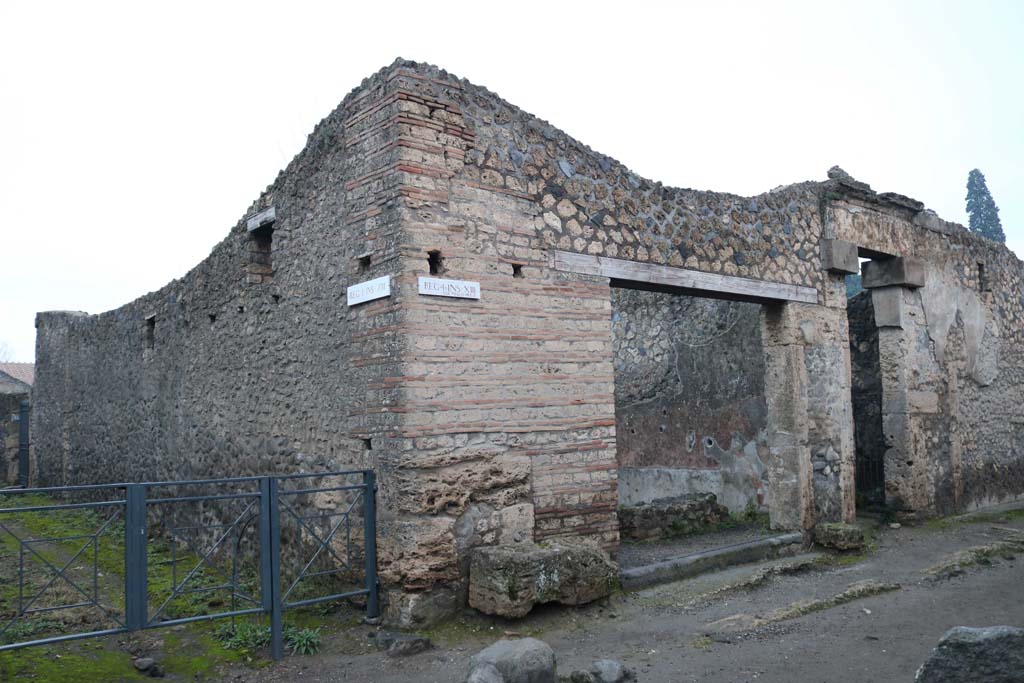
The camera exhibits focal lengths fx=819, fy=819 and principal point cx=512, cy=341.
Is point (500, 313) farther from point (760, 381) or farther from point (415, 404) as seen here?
point (760, 381)

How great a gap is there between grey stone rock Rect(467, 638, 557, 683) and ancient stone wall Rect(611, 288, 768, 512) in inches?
224

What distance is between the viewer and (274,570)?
4.97m

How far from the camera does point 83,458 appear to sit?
12266 mm

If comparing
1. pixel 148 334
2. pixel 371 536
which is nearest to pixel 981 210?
pixel 148 334

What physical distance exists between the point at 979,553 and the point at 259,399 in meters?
6.64

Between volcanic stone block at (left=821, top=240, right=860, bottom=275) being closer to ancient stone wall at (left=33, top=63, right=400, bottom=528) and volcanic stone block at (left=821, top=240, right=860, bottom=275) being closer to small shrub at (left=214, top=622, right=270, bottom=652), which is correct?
ancient stone wall at (left=33, top=63, right=400, bottom=528)

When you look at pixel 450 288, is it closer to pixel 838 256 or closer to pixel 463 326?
pixel 463 326

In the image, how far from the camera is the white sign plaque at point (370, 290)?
5.45m

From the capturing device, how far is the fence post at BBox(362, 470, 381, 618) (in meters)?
5.40

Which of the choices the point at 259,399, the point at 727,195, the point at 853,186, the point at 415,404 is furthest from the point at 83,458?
the point at 853,186

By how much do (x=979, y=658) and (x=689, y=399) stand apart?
787 cm

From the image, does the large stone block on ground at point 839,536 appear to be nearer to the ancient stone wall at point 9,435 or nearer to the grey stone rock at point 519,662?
the grey stone rock at point 519,662

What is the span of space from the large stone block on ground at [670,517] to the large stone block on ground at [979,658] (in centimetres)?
502

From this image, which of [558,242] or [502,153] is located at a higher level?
[502,153]
